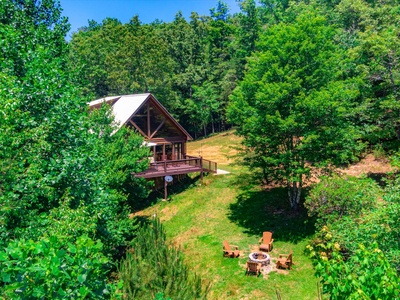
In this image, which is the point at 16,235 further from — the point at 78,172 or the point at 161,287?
the point at 161,287

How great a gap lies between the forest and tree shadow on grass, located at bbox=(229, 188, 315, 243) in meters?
1.05

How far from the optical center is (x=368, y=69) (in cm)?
2120

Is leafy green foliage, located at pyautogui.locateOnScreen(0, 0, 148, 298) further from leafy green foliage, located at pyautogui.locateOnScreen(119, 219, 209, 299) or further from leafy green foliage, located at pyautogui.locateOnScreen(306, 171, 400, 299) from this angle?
leafy green foliage, located at pyautogui.locateOnScreen(306, 171, 400, 299)

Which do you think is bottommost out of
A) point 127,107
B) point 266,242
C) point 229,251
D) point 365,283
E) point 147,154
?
point 229,251

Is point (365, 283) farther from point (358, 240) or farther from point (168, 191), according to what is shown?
point (168, 191)

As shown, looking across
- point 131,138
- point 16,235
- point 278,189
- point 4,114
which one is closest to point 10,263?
point 16,235

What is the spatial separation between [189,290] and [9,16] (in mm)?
13438

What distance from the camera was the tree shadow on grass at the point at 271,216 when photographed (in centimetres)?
1823

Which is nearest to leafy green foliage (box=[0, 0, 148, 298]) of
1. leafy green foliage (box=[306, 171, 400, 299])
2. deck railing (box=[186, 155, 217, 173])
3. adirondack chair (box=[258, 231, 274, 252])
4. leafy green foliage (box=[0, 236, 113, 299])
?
leafy green foliage (box=[0, 236, 113, 299])

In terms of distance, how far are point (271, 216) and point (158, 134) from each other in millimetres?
12711

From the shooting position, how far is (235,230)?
1962cm

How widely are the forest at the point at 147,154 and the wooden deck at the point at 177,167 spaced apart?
4386mm

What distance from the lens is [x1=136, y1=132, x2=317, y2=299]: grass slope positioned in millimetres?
14016

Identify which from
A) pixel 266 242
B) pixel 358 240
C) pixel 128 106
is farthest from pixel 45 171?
pixel 128 106
